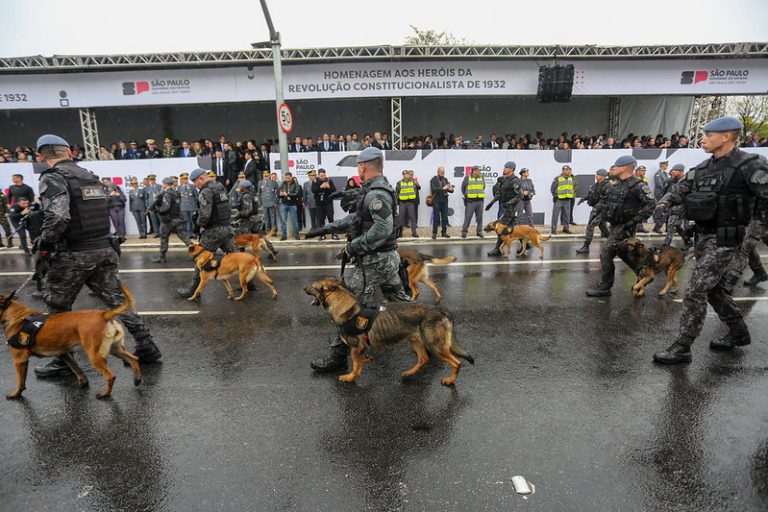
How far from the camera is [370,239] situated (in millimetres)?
4199

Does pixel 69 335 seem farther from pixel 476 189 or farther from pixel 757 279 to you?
pixel 476 189

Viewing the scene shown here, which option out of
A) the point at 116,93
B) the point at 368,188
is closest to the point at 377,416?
the point at 368,188

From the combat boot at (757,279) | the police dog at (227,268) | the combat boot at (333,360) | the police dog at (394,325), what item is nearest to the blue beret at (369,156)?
the police dog at (394,325)

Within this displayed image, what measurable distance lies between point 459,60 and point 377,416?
1463 centimetres

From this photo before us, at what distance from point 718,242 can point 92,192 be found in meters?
6.25

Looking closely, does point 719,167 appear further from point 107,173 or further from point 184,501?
point 107,173

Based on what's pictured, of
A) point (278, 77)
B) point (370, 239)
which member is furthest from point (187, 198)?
point (370, 239)

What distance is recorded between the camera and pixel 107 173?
1386 centimetres

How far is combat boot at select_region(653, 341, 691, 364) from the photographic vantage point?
444cm

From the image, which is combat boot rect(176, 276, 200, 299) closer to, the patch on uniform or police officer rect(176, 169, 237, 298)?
police officer rect(176, 169, 237, 298)

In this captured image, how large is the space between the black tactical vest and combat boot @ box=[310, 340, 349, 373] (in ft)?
8.27

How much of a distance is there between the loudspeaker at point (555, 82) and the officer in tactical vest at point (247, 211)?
11.0 metres

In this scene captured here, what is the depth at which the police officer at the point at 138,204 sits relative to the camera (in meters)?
13.3

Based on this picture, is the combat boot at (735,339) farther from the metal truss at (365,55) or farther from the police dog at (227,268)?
the metal truss at (365,55)
